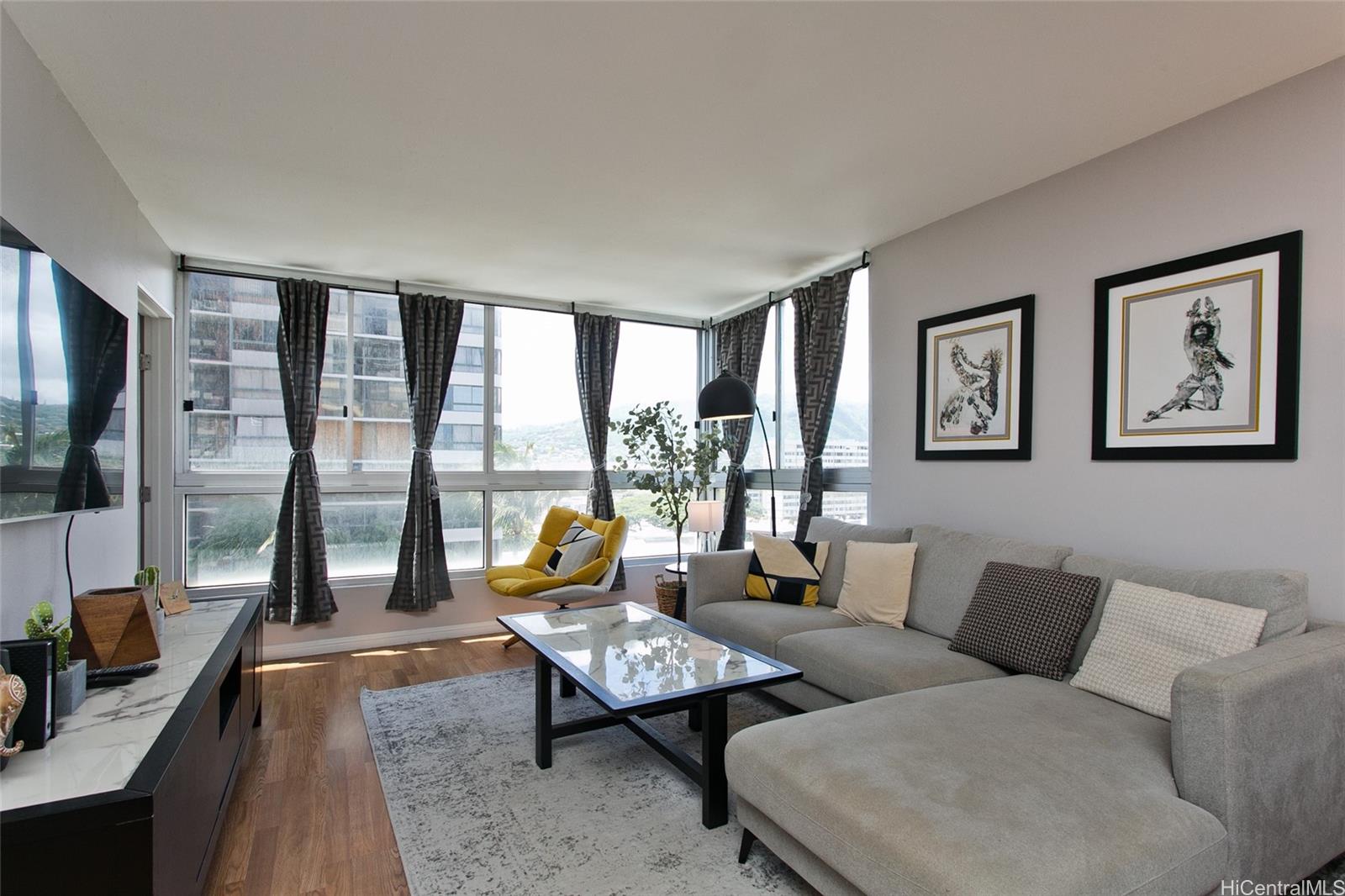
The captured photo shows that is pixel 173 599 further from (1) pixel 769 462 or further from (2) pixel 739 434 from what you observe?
(2) pixel 739 434

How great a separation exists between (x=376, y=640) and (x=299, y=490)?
1.15m

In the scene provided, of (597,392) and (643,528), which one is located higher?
(597,392)

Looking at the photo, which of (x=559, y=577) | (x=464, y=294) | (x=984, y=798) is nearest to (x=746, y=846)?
(x=984, y=798)

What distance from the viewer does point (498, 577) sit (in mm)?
4637

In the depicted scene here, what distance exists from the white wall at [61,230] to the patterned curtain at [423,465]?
161cm

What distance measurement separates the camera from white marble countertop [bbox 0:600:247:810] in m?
1.32

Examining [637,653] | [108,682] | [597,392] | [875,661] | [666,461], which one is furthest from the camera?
[597,392]

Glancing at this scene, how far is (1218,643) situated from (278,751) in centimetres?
352

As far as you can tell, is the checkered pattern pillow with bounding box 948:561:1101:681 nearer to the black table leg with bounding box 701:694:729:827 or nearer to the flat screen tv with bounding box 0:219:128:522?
the black table leg with bounding box 701:694:729:827

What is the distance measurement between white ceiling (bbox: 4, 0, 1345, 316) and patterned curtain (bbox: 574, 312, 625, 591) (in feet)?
5.65

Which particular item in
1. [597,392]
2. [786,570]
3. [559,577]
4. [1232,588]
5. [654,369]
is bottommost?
[559,577]

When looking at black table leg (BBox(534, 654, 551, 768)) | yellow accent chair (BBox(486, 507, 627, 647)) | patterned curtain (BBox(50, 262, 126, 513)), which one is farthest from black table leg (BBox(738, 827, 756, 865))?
yellow accent chair (BBox(486, 507, 627, 647))

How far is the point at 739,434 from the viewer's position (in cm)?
542

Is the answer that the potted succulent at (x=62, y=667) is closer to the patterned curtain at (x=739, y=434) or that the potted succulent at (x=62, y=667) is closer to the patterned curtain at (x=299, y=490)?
the patterned curtain at (x=299, y=490)
